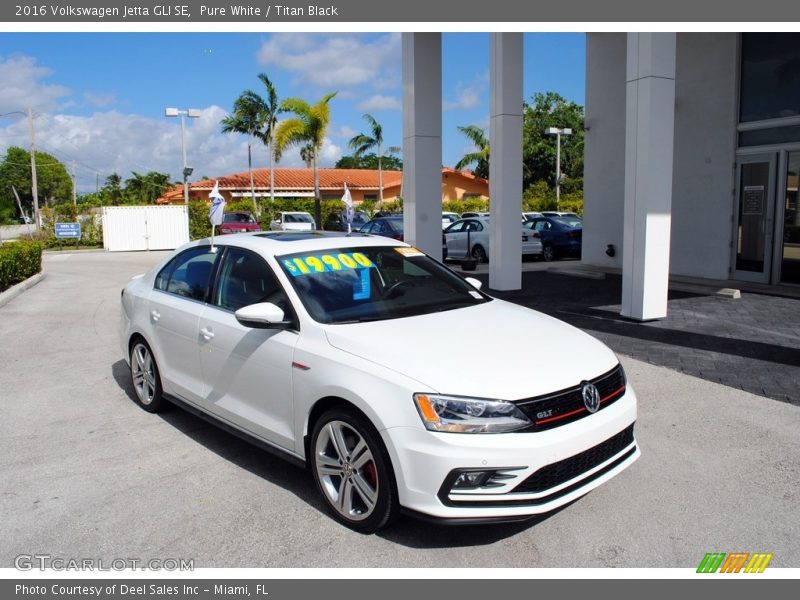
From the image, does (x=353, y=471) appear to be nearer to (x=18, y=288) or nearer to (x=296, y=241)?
(x=296, y=241)

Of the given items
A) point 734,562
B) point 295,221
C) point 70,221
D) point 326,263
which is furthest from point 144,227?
point 734,562

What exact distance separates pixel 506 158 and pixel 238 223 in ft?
64.6

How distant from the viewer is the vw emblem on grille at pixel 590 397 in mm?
3576

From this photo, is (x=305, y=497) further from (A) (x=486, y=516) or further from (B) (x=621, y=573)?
(B) (x=621, y=573)

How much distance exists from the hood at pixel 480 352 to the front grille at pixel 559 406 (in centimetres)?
3

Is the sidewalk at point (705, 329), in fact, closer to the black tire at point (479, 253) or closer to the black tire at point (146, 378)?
the black tire at point (146, 378)

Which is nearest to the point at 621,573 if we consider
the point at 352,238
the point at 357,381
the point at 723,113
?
the point at 357,381

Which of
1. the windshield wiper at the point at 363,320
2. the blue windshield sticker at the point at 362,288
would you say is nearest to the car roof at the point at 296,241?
the blue windshield sticker at the point at 362,288

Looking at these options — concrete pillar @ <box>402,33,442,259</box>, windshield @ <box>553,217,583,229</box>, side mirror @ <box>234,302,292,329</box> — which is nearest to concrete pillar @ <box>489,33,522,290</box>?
concrete pillar @ <box>402,33,442,259</box>

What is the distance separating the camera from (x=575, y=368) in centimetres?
369

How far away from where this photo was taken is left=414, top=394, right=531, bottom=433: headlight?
129 inches
